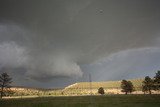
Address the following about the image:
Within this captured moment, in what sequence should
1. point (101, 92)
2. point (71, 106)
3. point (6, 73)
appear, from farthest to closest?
point (101, 92), point (6, 73), point (71, 106)

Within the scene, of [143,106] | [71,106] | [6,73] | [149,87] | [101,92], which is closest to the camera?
[143,106]

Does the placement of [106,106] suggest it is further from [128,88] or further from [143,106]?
[128,88]

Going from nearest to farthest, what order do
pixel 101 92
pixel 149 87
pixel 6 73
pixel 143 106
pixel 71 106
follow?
1. pixel 143 106
2. pixel 71 106
3. pixel 6 73
4. pixel 149 87
5. pixel 101 92

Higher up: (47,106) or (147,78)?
(147,78)

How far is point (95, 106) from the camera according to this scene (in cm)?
6750

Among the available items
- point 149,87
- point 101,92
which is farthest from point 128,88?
point 101,92

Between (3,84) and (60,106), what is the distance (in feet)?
224

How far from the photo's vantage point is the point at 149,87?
166 meters

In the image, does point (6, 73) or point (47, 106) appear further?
point (6, 73)

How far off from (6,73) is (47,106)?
64175 millimetres

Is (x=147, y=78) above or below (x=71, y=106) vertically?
above

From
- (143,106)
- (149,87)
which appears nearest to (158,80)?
(149,87)

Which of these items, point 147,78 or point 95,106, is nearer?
point 95,106

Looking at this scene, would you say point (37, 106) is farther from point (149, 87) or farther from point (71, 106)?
point (149, 87)
